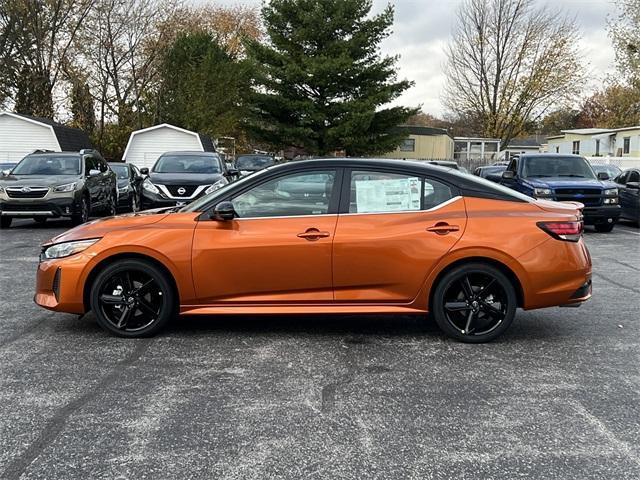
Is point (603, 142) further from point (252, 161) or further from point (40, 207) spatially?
point (40, 207)

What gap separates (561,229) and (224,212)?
2774mm

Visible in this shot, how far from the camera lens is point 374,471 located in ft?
10.5

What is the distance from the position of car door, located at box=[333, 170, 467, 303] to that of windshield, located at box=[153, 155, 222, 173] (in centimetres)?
1017

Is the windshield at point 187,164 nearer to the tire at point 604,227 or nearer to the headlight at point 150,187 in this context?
the headlight at point 150,187

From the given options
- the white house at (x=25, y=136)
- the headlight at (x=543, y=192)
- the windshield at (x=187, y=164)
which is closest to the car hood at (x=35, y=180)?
the windshield at (x=187, y=164)

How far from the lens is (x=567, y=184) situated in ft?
45.8

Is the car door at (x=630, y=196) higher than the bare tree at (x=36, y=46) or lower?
lower

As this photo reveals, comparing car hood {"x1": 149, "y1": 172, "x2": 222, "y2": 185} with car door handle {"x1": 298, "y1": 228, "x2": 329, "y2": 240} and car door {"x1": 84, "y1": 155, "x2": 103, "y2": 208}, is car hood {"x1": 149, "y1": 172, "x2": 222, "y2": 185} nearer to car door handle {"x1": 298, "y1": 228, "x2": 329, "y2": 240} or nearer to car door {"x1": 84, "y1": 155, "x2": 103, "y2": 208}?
car door {"x1": 84, "y1": 155, "x2": 103, "y2": 208}

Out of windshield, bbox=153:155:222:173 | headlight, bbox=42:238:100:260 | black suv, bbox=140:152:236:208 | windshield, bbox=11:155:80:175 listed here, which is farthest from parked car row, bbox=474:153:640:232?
windshield, bbox=11:155:80:175

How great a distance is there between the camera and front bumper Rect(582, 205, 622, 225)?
1397 centimetres

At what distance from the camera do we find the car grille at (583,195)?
13.9 meters

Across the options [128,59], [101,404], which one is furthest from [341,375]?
[128,59]

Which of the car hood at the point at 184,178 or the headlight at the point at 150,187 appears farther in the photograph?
the car hood at the point at 184,178

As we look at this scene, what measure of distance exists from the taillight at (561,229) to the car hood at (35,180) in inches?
443
